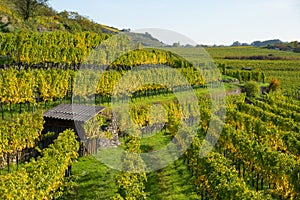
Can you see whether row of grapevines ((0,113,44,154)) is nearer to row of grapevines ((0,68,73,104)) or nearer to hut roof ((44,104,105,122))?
hut roof ((44,104,105,122))

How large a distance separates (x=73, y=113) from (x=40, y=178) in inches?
411

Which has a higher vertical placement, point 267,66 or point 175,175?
point 267,66

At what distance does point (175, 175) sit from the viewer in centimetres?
2169

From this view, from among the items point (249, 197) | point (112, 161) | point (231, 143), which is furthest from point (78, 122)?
point (249, 197)

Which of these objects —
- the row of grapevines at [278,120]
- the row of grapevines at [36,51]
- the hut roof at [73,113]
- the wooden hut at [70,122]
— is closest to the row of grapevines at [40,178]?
the wooden hut at [70,122]

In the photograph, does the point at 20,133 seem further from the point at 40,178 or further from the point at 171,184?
the point at 171,184

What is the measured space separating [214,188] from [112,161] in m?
9.73

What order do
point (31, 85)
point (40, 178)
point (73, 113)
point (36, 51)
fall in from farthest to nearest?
point (36, 51) < point (31, 85) < point (73, 113) < point (40, 178)

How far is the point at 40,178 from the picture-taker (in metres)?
13.8

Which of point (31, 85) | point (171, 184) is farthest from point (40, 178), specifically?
point (31, 85)

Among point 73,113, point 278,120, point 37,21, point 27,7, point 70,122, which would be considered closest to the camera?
point 70,122

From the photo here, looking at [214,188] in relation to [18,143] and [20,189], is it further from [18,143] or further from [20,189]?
[18,143]

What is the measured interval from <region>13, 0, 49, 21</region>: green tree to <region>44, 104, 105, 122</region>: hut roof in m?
39.9

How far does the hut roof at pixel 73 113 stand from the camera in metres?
23.3
